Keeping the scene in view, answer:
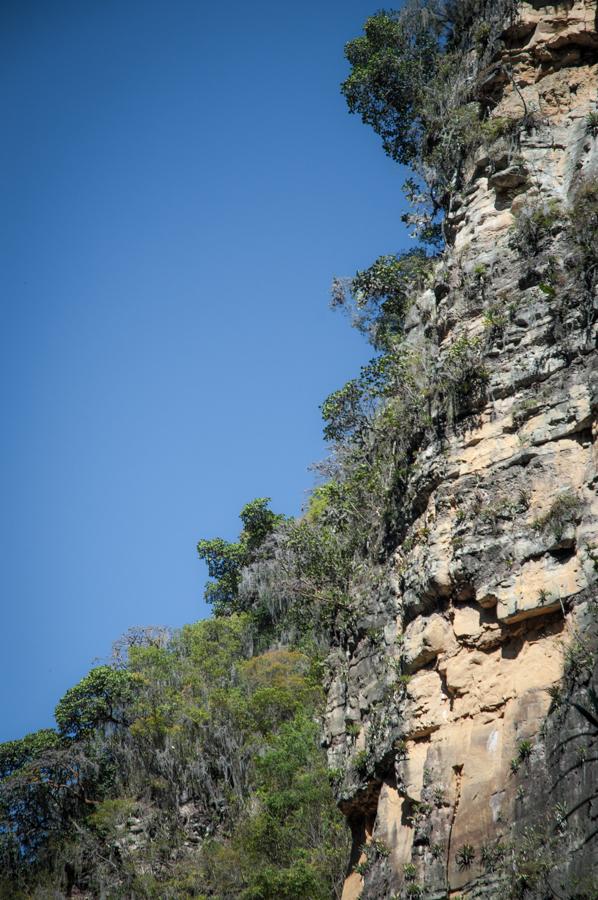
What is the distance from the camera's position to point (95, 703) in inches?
1249

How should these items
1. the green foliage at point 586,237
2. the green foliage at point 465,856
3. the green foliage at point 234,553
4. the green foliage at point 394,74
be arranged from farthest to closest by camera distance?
the green foliage at point 234,553
the green foliage at point 394,74
the green foliage at point 586,237
the green foliage at point 465,856

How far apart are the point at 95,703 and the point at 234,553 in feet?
35.7

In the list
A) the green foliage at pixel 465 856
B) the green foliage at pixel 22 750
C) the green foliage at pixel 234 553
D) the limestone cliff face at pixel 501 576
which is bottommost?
the green foliage at pixel 465 856

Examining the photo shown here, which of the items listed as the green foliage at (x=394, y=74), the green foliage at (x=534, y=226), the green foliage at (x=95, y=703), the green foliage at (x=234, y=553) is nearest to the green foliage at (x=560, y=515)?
the green foliage at (x=534, y=226)

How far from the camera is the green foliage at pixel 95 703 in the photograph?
104 ft

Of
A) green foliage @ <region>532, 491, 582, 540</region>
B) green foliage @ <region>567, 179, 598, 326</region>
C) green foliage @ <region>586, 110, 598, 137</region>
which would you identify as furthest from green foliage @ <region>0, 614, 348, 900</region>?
green foliage @ <region>586, 110, 598, 137</region>

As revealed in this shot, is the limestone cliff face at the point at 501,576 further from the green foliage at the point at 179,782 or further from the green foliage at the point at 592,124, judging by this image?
the green foliage at the point at 179,782

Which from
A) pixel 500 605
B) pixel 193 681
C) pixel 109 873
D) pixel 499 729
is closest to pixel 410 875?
pixel 499 729

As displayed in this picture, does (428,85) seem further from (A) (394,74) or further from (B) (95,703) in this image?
(B) (95,703)

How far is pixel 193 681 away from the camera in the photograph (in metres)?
31.5

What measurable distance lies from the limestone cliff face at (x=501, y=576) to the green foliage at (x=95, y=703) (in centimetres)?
1474

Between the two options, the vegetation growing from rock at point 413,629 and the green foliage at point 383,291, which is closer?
the vegetation growing from rock at point 413,629

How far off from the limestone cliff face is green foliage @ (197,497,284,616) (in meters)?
20.4

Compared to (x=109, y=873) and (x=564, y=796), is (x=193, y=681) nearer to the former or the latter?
(x=109, y=873)
